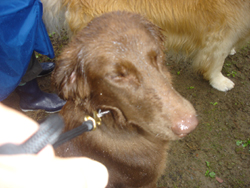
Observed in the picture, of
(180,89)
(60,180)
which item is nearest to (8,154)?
(60,180)

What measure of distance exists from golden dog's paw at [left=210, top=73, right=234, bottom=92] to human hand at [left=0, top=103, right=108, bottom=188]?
9.59 feet

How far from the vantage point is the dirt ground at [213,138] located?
2633 millimetres

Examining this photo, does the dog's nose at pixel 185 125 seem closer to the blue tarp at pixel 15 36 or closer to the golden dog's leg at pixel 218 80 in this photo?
the blue tarp at pixel 15 36

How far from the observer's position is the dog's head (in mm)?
1378

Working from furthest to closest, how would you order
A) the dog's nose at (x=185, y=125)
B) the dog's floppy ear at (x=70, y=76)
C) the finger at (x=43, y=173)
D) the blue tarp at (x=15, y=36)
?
the blue tarp at (x=15, y=36) < the dog's floppy ear at (x=70, y=76) < the dog's nose at (x=185, y=125) < the finger at (x=43, y=173)

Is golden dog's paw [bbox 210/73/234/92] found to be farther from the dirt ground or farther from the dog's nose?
the dog's nose

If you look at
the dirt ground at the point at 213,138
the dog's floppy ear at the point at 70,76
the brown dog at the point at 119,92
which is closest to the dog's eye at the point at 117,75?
the brown dog at the point at 119,92

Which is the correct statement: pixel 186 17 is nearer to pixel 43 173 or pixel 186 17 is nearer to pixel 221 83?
pixel 221 83

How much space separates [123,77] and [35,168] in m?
0.80

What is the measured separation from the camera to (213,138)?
9.65ft

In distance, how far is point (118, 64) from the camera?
1377mm

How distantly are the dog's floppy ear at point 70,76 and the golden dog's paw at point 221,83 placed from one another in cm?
269

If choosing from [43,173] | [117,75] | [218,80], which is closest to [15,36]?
[117,75]

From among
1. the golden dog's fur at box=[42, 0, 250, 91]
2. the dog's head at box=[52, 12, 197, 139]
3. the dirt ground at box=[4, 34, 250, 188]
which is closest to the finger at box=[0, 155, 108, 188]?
the dog's head at box=[52, 12, 197, 139]
